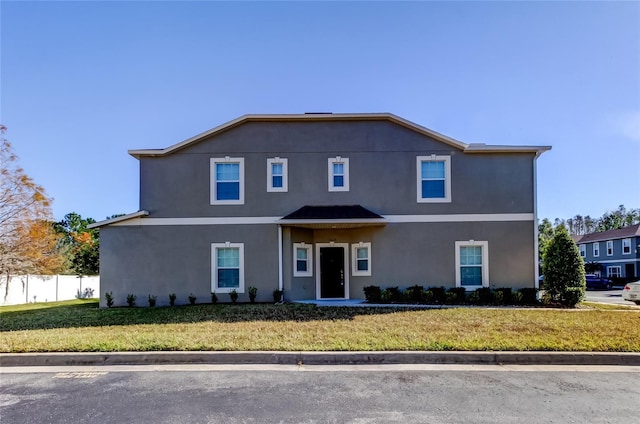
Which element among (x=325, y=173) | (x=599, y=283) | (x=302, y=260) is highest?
Result: (x=325, y=173)

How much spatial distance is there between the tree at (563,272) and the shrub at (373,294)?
231 inches

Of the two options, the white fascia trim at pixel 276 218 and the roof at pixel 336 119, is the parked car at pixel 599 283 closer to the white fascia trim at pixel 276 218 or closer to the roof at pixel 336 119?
the white fascia trim at pixel 276 218

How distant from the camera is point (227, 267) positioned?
15547 millimetres

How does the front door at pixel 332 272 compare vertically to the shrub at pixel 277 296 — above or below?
above

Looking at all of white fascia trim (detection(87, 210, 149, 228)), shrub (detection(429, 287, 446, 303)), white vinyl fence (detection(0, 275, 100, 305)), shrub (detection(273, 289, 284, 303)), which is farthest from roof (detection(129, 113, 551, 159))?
white vinyl fence (detection(0, 275, 100, 305))

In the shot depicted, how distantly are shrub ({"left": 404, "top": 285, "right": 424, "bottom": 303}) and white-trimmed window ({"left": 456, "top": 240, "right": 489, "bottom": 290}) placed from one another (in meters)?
1.78

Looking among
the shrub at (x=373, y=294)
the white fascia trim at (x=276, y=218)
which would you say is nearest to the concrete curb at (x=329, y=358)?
the shrub at (x=373, y=294)

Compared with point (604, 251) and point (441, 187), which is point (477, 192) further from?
point (604, 251)

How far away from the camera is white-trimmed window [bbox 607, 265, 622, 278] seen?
42275 mm

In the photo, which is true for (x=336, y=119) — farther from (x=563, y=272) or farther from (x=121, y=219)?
(x=563, y=272)

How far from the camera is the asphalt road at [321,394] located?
15.4 feet

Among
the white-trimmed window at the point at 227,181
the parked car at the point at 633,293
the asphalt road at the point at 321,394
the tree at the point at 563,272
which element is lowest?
the parked car at the point at 633,293

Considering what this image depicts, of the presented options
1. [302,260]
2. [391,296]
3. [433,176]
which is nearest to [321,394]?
[391,296]

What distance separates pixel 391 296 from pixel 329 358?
323 inches
